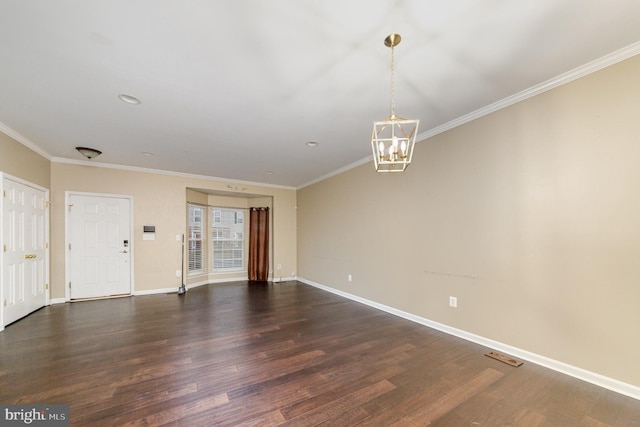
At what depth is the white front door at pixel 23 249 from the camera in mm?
3469

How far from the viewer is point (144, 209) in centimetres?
539

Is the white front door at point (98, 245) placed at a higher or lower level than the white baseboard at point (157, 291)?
higher

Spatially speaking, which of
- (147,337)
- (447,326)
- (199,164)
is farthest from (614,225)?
(199,164)

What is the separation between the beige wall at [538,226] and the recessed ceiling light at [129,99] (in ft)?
11.6

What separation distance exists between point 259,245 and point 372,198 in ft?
12.5

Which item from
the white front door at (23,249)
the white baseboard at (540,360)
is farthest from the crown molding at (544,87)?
the white front door at (23,249)

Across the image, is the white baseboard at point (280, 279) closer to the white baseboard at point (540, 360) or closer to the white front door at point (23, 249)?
the white baseboard at point (540, 360)

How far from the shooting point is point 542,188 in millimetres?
2525

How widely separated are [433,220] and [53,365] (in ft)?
14.8

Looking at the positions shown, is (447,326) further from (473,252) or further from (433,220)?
(433,220)

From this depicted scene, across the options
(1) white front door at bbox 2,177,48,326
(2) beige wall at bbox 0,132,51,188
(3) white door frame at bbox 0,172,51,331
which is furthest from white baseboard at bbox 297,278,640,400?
(2) beige wall at bbox 0,132,51,188

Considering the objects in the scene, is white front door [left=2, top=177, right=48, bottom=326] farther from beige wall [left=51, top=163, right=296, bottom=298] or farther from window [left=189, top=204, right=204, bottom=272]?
window [left=189, top=204, right=204, bottom=272]

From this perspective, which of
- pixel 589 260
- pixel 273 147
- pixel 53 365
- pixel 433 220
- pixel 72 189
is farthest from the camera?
pixel 72 189

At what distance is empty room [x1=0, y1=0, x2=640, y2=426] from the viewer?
1.78 metres
